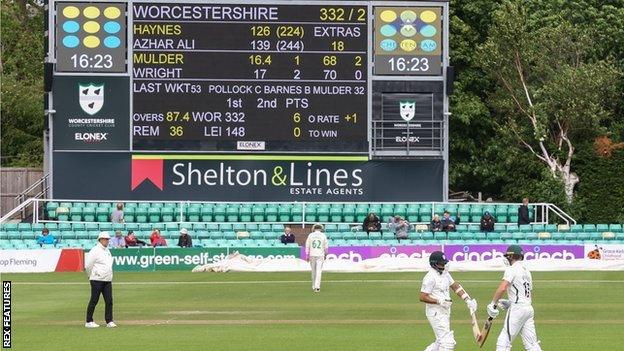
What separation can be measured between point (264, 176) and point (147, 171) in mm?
3123

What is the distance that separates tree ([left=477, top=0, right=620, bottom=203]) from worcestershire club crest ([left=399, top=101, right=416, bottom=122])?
725 centimetres

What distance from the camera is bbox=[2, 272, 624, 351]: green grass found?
19.7 m

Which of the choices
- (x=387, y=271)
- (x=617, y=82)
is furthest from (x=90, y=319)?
(x=617, y=82)

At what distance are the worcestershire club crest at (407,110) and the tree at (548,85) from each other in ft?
23.8

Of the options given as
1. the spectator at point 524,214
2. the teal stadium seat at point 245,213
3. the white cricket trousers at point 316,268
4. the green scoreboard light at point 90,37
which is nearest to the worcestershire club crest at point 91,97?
the green scoreboard light at point 90,37

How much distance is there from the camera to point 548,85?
42.8 metres

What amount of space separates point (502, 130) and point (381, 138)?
26.0 feet

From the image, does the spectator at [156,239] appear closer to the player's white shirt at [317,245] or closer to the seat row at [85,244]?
the seat row at [85,244]

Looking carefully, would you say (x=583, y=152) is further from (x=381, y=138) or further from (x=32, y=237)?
(x=32, y=237)

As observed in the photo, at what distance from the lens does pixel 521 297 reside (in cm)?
1658

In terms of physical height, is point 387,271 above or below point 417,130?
below

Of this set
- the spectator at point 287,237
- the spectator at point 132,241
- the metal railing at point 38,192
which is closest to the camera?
the spectator at point 132,241

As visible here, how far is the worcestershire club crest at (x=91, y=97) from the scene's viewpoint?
36188 millimetres

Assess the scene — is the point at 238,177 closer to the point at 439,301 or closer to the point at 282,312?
the point at 282,312
